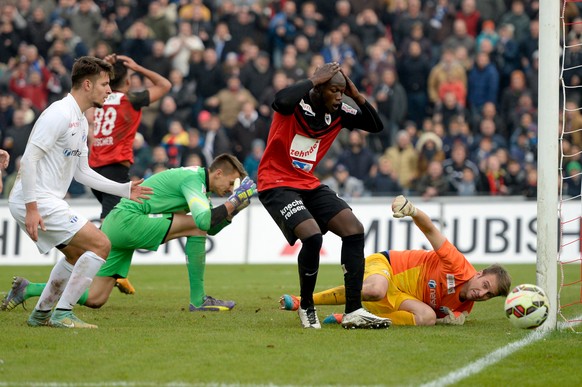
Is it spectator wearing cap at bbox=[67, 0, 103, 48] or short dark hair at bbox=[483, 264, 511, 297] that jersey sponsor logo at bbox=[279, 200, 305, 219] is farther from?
spectator wearing cap at bbox=[67, 0, 103, 48]

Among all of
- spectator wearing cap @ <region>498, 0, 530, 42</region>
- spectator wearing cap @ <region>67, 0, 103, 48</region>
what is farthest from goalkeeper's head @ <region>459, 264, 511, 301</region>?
spectator wearing cap @ <region>67, 0, 103, 48</region>

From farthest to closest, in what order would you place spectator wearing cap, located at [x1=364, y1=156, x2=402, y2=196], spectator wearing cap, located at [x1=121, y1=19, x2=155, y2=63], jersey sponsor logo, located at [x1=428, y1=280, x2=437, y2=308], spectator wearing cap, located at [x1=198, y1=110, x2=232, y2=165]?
1. spectator wearing cap, located at [x1=121, y1=19, x2=155, y2=63]
2. spectator wearing cap, located at [x1=198, y1=110, x2=232, y2=165]
3. spectator wearing cap, located at [x1=364, y1=156, x2=402, y2=196]
4. jersey sponsor logo, located at [x1=428, y1=280, x2=437, y2=308]

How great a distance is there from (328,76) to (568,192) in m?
10.4

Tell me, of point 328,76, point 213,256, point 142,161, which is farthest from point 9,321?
point 142,161

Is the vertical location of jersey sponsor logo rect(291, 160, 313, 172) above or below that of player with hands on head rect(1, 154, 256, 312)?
above

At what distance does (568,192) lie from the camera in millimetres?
18219

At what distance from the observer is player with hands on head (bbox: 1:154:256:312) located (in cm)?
1045

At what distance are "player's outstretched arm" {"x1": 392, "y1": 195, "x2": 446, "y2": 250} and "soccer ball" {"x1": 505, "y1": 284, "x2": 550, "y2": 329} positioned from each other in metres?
0.87

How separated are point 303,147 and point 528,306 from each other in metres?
2.41

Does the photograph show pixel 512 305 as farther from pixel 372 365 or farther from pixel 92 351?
pixel 92 351

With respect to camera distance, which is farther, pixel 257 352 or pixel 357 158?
pixel 357 158

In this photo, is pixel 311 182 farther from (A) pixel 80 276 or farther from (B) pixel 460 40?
(B) pixel 460 40

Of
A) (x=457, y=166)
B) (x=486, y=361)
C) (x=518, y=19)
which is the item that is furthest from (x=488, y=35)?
(x=486, y=361)

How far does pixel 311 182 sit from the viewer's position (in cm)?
942
